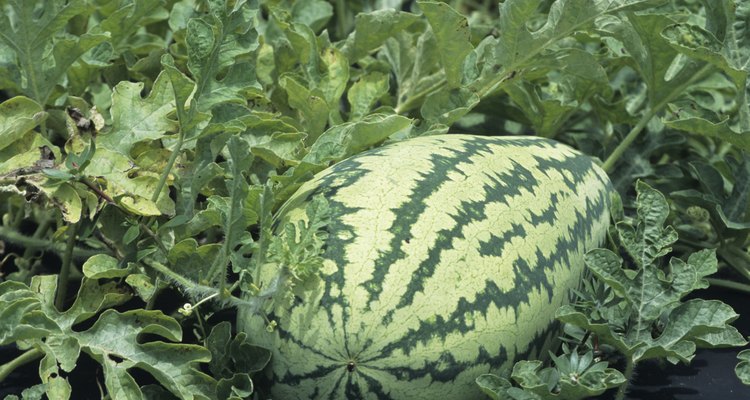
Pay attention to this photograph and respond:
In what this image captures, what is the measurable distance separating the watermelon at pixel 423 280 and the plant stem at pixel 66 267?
1.72 ft

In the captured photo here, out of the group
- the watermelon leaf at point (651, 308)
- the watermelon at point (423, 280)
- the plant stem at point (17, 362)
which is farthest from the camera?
the plant stem at point (17, 362)

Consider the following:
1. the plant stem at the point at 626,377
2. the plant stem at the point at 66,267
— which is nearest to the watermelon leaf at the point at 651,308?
the plant stem at the point at 626,377

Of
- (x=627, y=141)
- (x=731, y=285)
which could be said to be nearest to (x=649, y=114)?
(x=627, y=141)

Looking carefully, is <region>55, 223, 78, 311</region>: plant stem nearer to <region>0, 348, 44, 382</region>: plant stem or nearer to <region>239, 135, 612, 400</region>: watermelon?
<region>0, 348, 44, 382</region>: plant stem

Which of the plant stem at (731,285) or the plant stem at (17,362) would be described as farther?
the plant stem at (731,285)

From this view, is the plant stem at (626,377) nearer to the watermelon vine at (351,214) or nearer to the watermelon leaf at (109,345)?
the watermelon vine at (351,214)

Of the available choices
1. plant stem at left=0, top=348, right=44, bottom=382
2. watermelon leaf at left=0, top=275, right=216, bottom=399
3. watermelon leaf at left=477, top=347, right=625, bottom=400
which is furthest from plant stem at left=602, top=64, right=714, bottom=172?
plant stem at left=0, top=348, right=44, bottom=382

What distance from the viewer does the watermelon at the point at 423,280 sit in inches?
83.4

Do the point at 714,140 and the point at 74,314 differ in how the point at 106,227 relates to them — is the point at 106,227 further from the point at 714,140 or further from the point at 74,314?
the point at 714,140

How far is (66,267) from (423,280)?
994 millimetres

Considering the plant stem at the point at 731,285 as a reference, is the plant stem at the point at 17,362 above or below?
below

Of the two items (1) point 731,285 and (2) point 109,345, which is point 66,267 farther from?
(1) point 731,285

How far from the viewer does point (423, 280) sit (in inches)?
84.9

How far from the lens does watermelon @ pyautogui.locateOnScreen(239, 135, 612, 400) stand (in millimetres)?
2119
